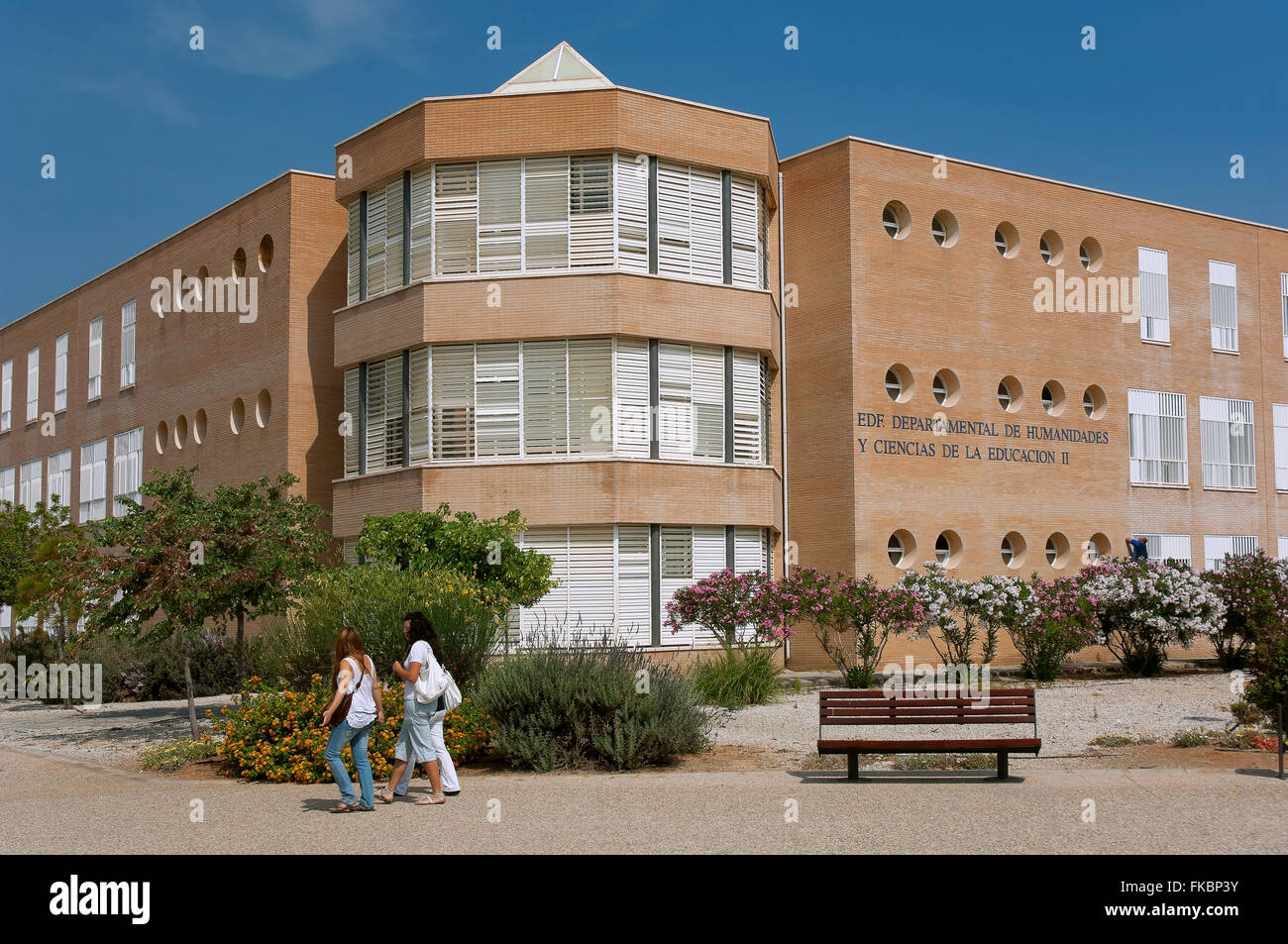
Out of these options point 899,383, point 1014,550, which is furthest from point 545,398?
point 1014,550

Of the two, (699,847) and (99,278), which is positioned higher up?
(99,278)

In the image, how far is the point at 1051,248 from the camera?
30.2m

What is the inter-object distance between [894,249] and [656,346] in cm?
651

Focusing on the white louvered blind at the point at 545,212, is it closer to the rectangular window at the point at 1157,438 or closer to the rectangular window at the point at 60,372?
the rectangular window at the point at 1157,438

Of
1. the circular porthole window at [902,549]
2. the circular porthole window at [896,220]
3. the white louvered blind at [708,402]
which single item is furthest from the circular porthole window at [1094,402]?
the white louvered blind at [708,402]

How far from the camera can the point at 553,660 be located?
1462 cm

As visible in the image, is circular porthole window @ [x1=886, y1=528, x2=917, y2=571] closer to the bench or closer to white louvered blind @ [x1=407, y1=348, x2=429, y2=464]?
white louvered blind @ [x1=407, y1=348, x2=429, y2=464]

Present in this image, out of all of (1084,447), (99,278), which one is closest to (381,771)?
(1084,447)

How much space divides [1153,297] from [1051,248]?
11.4 feet

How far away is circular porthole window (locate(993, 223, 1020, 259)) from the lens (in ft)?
95.7

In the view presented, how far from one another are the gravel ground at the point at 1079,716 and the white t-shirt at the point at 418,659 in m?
4.94

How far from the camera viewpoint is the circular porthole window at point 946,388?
2772 centimetres

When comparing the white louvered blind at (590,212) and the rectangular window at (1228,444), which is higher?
the white louvered blind at (590,212)

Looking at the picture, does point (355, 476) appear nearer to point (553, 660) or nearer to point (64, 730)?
point (64, 730)
